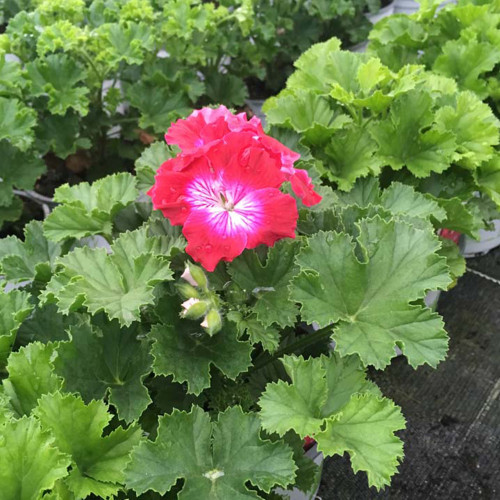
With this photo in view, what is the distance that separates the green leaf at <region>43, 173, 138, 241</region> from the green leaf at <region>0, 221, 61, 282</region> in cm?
7

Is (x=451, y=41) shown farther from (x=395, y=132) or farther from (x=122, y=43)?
(x=122, y=43)

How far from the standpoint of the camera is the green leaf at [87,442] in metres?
0.88

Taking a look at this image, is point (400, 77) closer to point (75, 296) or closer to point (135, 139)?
point (75, 296)

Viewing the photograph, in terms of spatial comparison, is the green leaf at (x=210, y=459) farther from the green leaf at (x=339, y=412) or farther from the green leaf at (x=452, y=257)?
the green leaf at (x=452, y=257)

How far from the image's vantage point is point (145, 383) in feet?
3.69

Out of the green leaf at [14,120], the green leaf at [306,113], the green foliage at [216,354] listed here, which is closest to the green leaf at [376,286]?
the green foliage at [216,354]

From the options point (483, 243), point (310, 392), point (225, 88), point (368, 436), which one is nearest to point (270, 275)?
point (310, 392)

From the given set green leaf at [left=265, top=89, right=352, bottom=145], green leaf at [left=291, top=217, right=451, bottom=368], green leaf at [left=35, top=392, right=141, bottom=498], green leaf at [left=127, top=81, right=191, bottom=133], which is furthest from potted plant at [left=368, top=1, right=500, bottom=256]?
green leaf at [left=35, top=392, right=141, bottom=498]

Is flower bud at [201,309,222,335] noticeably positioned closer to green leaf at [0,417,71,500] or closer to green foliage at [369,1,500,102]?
green leaf at [0,417,71,500]

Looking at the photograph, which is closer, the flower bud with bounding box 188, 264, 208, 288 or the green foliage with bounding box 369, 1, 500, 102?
the flower bud with bounding box 188, 264, 208, 288

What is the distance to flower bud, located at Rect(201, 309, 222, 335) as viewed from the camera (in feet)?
3.24

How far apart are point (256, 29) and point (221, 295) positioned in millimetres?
1693

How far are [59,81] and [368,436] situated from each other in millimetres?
1473

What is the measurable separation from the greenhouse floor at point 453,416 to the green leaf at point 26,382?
0.88 meters
